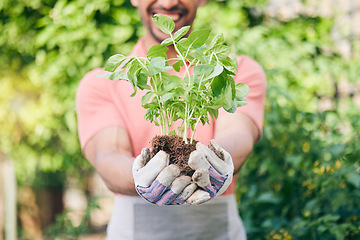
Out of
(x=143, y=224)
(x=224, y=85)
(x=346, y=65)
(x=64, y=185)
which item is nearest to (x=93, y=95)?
(x=143, y=224)

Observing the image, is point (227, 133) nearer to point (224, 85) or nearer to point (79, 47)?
point (224, 85)

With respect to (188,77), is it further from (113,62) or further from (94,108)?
(94,108)

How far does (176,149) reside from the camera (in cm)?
101

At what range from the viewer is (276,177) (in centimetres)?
215

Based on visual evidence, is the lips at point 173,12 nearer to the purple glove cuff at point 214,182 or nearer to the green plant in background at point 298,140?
the purple glove cuff at point 214,182

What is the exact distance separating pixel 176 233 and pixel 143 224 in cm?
12

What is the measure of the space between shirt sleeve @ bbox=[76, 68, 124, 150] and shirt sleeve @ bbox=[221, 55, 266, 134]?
0.45m

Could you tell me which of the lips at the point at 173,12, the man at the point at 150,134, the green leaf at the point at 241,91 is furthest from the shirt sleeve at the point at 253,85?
the green leaf at the point at 241,91

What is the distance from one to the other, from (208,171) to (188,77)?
0.78 feet

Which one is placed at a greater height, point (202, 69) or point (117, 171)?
point (202, 69)

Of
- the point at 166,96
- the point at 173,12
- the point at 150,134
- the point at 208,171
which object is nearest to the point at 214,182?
the point at 208,171

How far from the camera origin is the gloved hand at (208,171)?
0.92 m

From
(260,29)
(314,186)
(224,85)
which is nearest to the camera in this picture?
(224,85)

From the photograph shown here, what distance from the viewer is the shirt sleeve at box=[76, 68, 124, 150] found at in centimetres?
146
